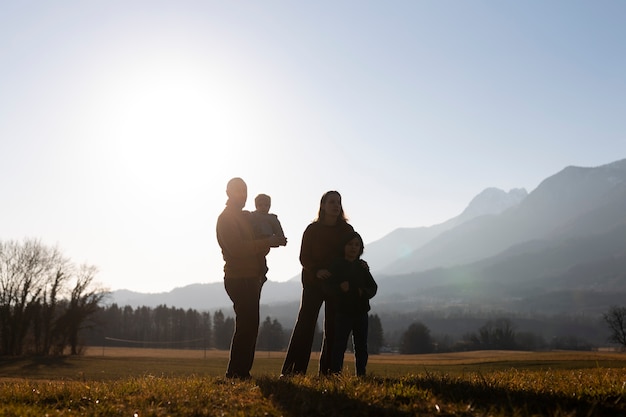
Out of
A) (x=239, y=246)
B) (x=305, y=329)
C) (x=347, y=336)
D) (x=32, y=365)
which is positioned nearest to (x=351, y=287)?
(x=347, y=336)

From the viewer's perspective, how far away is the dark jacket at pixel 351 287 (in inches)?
307

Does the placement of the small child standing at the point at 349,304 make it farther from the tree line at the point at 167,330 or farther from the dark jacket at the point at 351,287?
the tree line at the point at 167,330

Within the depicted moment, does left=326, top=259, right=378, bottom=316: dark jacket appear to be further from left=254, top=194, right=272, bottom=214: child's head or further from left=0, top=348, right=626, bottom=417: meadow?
left=254, top=194, right=272, bottom=214: child's head

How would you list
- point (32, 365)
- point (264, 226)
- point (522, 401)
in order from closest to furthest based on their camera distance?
point (522, 401), point (264, 226), point (32, 365)

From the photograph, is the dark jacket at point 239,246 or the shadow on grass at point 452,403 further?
the dark jacket at point 239,246

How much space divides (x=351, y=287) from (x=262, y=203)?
2.46 metres

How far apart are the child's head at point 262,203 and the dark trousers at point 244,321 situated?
170 cm

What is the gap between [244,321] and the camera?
307 inches

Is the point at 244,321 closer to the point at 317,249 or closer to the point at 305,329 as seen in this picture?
the point at 305,329

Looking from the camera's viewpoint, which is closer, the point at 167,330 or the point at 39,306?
the point at 39,306

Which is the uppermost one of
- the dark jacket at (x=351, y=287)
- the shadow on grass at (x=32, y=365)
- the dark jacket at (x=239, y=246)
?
the dark jacket at (x=239, y=246)

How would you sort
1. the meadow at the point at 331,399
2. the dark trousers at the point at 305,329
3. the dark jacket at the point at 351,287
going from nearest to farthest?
the meadow at the point at 331,399 < the dark jacket at the point at 351,287 < the dark trousers at the point at 305,329

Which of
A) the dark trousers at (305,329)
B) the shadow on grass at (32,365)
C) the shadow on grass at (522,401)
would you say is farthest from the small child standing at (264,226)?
the shadow on grass at (32,365)

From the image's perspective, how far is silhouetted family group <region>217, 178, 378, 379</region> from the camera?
7.77 meters
